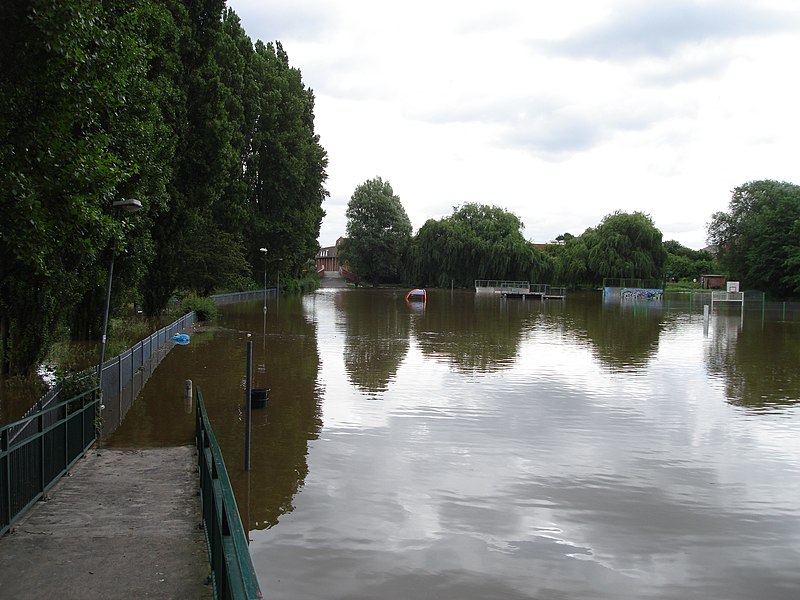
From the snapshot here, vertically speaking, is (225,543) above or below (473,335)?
above

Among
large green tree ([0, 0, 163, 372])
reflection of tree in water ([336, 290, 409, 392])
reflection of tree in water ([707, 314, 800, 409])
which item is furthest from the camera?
reflection of tree in water ([336, 290, 409, 392])

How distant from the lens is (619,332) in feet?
127

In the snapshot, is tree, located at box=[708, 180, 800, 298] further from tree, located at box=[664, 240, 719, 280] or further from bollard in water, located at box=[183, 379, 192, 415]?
bollard in water, located at box=[183, 379, 192, 415]

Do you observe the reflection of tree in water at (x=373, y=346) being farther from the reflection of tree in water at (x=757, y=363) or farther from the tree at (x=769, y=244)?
the tree at (x=769, y=244)

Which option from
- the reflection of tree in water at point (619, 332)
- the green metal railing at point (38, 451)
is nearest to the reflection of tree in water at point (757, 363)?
the reflection of tree in water at point (619, 332)

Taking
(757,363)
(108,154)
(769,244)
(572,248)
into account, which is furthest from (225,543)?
(572,248)

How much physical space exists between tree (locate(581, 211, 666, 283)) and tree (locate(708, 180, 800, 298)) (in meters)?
7.34

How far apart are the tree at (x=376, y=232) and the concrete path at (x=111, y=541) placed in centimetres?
9793

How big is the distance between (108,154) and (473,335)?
2538 centimetres

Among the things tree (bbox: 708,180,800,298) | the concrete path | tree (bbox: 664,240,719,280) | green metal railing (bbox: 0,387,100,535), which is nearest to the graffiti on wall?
tree (bbox: 708,180,800,298)

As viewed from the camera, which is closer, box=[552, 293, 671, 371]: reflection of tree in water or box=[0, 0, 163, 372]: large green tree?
box=[0, 0, 163, 372]: large green tree

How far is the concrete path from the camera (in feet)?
20.4

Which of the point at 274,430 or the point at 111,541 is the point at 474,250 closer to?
the point at 274,430

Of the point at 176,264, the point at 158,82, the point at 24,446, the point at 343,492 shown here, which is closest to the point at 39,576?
the point at 24,446
